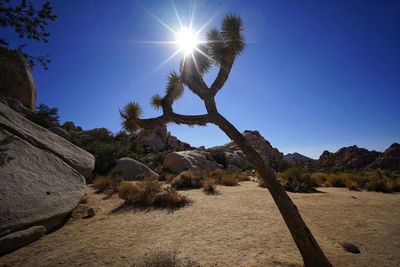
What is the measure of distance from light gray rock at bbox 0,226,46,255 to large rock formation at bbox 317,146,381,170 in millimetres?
41520

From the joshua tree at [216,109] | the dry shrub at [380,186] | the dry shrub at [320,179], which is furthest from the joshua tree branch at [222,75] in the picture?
the dry shrub at [320,179]

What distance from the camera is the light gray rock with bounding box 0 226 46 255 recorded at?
14.6ft

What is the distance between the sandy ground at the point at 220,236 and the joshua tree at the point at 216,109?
25.8 inches

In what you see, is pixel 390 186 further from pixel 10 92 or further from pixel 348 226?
pixel 10 92

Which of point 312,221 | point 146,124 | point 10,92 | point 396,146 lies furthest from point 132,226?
point 396,146

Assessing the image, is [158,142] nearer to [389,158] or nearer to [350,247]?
[389,158]

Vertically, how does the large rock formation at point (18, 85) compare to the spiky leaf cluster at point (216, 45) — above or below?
above

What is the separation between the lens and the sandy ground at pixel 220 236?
4.22 m

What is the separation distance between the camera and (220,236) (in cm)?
529

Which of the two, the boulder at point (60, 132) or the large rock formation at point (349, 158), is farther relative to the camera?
the large rock formation at point (349, 158)

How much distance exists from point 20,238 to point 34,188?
1.20 meters

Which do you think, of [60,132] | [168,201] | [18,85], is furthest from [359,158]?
[18,85]

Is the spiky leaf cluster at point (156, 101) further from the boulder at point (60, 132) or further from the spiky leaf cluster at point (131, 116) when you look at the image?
the boulder at point (60, 132)

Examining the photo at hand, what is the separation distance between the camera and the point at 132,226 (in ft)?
20.2
